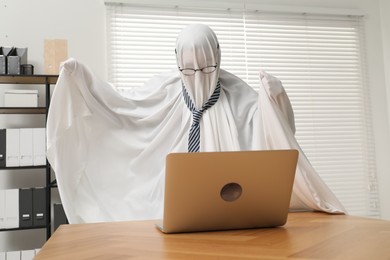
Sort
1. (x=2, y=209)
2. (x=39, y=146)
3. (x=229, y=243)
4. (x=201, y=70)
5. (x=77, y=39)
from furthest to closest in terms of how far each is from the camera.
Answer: (x=77, y=39) → (x=39, y=146) → (x=2, y=209) → (x=201, y=70) → (x=229, y=243)

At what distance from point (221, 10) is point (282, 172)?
304 centimetres

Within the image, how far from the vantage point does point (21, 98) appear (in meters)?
2.96

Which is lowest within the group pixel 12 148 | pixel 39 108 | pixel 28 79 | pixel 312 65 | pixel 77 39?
pixel 12 148

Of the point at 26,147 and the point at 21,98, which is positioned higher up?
the point at 21,98

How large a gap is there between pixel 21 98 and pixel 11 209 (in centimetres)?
79

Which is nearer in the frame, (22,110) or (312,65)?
(22,110)

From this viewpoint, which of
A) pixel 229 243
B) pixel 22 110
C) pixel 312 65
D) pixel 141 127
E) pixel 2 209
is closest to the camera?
pixel 229 243

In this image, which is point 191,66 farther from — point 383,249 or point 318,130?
point 318,130

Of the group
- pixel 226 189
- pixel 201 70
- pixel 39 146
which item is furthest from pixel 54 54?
pixel 226 189

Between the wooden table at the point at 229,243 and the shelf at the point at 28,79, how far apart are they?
2.18 m

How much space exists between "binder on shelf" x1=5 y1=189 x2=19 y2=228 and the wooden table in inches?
81.5

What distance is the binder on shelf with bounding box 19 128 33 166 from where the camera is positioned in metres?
2.88

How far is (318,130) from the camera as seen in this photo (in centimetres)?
381

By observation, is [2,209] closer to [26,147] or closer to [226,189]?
[26,147]
